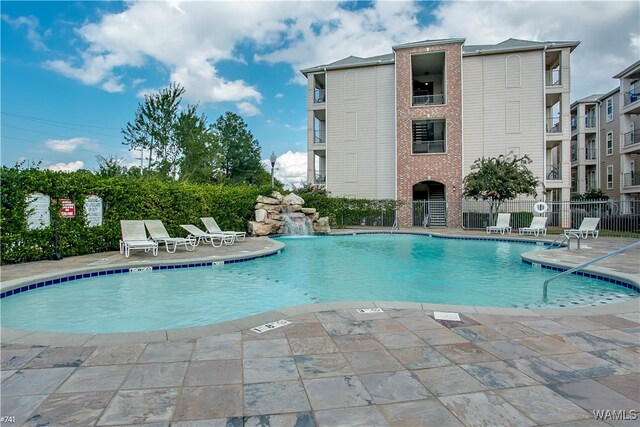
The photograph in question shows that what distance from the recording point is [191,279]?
297 inches

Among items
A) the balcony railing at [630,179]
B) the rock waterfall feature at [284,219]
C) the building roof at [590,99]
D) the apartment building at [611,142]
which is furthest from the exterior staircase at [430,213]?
the building roof at [590,99]

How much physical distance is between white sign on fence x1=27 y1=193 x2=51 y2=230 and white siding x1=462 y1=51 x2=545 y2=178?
21154 mm

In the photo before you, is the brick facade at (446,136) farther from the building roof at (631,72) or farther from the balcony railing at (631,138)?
the balcony railing at (631,138)

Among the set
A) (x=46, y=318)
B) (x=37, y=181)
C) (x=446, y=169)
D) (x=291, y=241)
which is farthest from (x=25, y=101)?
(x=446, y=169)

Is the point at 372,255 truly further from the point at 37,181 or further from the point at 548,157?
the point at 548,157

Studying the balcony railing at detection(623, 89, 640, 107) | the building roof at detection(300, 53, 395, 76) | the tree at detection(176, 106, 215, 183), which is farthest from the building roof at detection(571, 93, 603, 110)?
the tree at detection(176, 106, 215, 183)

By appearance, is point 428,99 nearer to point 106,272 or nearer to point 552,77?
point 552,77

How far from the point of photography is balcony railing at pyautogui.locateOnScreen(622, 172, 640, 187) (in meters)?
23.7

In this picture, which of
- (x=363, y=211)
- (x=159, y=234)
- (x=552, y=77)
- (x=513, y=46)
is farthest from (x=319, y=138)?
(x=159, y=234)

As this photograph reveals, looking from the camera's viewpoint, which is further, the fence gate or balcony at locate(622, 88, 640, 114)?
balcony at locate(622, 88, 640, 114)

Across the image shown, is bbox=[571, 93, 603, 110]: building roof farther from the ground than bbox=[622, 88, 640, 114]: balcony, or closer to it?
farther from the ground

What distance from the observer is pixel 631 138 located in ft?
76.2

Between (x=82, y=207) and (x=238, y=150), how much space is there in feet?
125

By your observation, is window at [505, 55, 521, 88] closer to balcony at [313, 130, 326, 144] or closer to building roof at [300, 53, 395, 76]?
building roof at [300, 53, 395, 76]
